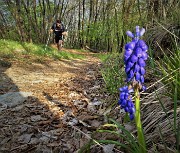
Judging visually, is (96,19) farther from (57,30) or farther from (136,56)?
(136,56)

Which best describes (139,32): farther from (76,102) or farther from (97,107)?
(76,102)

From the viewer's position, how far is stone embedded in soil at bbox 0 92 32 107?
434cm

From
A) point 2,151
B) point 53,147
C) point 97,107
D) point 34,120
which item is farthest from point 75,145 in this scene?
point 97,107

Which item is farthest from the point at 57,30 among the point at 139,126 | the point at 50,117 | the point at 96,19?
the point at 96,19

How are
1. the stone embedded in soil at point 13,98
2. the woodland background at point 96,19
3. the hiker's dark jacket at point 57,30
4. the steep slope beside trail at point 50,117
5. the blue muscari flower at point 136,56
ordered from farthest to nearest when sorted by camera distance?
1. the hiker's dark jacket at point 57,30
2. the woodland background at point 96,19
3. the stone embedded in soil at point 13,98
4. the steep slope beside trail at point 50,117
5. the blue muscari flower at point 136,56

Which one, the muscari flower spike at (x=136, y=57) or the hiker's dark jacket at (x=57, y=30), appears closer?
the muscari flower spike at (x=136, y=57)

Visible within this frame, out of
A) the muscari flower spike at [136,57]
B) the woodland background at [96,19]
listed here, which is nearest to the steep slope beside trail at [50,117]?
the muscari flower spike at [136,57]

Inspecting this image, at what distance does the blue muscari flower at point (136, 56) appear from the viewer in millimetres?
1547

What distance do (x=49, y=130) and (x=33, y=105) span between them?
108cm

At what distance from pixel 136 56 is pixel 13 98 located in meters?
3.54

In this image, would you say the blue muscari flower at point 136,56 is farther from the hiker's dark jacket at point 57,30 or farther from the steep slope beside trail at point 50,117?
the hiker's dark jacket at point 57,30

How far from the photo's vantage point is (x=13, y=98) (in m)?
4.62

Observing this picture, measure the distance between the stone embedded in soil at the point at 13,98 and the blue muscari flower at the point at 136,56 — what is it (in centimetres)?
310

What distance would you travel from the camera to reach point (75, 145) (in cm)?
276
